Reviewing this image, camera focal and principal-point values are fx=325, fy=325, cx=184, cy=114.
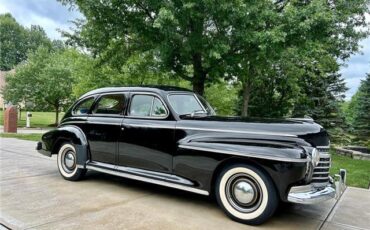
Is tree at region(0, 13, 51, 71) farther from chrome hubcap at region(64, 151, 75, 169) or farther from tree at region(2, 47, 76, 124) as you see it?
chrome hubcap at region(64, 151, 75, 169)

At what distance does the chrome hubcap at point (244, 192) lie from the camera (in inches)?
165

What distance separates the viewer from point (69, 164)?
611cm

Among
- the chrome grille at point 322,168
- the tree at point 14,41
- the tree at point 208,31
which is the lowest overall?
the chrome grille at point 322,168

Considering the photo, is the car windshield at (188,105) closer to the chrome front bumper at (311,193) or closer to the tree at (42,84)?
the chrome front bumper at (311,193)

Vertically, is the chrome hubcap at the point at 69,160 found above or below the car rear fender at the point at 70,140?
below

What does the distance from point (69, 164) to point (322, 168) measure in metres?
4.39

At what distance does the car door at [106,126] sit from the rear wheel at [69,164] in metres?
0.42

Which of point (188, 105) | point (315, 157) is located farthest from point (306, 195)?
point (188, 105)

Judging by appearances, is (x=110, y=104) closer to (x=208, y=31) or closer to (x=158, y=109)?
(x=158, y=109)

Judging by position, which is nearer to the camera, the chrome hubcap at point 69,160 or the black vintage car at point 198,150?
the black vintage car at point 198,150

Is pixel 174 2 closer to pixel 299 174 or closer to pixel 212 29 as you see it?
pixel 212 29

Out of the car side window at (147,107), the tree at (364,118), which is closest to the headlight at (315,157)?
the car side window at (147,107)

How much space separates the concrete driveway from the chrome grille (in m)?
0.57

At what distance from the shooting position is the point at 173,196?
5.24 meters
